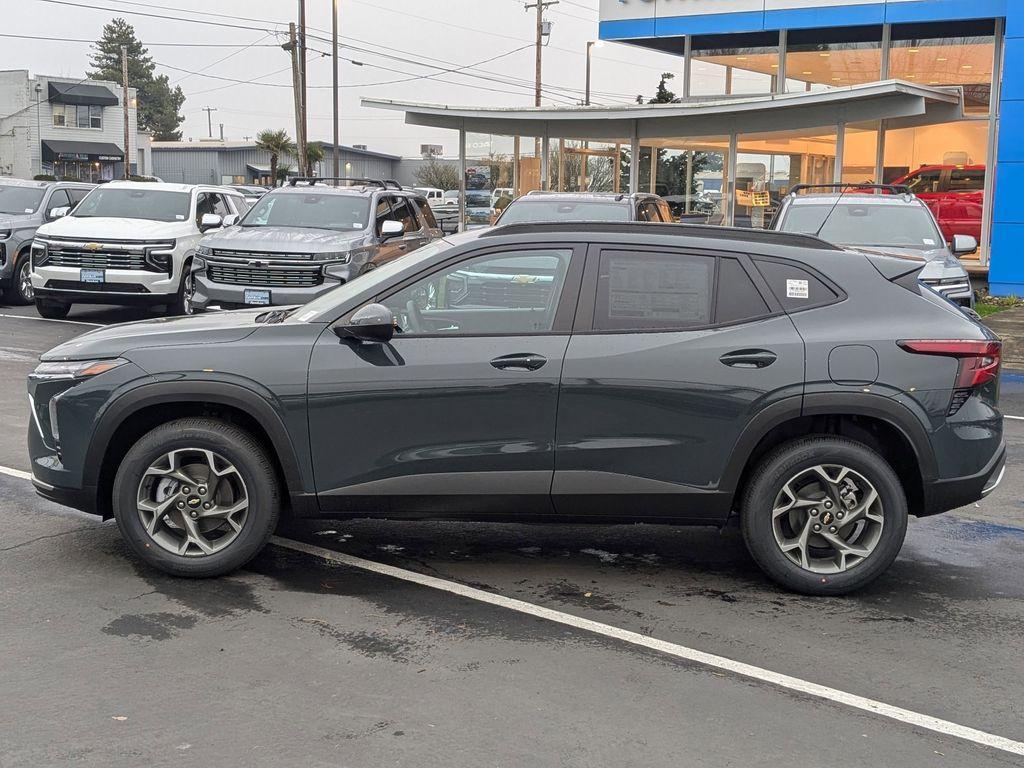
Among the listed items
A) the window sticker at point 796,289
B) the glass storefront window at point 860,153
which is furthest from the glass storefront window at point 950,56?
the window sticker at point 796,289

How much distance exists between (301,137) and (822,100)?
74.9 feet

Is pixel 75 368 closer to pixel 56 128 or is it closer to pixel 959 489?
pixel 959 489

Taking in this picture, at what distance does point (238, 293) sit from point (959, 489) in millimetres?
9878

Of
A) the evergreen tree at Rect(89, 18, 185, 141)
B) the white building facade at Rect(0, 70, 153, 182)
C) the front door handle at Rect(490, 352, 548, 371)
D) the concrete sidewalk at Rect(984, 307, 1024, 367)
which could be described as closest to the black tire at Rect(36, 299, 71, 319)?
the concrete sidewalk at Rect(984, 307, 1024, 367)

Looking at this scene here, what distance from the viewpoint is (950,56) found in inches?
945

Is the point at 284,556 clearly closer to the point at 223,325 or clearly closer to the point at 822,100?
the point at 223,325

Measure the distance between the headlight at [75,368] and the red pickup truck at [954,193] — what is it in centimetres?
2018

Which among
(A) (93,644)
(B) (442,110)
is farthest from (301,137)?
(A) (93,644)

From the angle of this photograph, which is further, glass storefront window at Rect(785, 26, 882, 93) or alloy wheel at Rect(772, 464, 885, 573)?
Answer: glass storefront window at Rect(785, 26, 882, 93)

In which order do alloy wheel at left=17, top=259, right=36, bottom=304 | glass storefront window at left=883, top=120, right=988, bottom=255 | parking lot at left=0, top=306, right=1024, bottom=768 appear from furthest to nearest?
glass storefront window at left=883, top=120, right=988, bottom=255 < alloy wheel at left=17, top=259, right=36, bottom=304 < parking lot at left=0, top=306, right=1024, bottom=768

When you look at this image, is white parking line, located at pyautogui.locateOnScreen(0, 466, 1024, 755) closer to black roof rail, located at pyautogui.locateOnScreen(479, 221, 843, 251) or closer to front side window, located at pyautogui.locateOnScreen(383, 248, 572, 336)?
front side window, located at pyautogui.locateOnScreen(383, 248, 572, 336)

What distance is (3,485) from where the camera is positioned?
7219mm

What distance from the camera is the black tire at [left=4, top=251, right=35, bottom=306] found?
18.2m

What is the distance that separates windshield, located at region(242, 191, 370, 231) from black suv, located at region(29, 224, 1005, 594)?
9324 millimetres
